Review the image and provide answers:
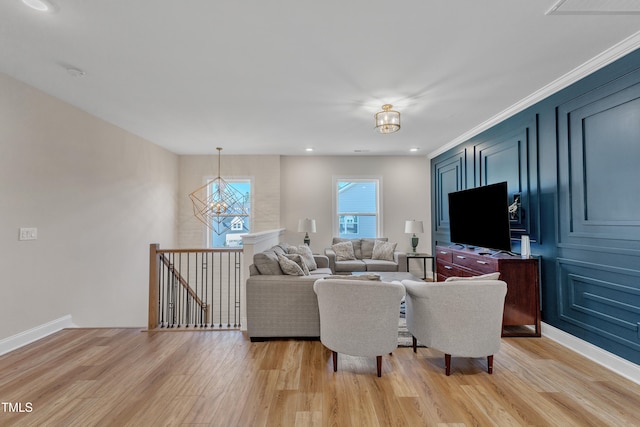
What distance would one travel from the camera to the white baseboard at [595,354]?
2348mm

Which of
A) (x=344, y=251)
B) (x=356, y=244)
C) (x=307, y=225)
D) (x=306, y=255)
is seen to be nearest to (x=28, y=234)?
(x=306, y=255)

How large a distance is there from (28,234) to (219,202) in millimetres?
3476

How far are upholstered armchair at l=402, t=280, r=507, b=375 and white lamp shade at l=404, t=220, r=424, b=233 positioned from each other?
364cm

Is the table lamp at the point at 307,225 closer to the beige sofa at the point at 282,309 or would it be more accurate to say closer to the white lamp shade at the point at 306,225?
the white lamp shade at the point at 306,225

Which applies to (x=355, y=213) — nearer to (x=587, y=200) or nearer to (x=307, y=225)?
(x=307, y=225)

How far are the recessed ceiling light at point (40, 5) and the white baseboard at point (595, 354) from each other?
490 cm

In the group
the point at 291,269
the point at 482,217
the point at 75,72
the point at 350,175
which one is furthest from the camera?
the point at 350,175

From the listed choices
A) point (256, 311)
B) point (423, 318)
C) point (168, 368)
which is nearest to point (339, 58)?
point (423, 318)

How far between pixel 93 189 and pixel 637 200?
570 cm

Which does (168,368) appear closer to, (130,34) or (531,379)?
(130,34)

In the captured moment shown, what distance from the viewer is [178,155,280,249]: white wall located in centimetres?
635

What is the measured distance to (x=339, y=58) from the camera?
255cm

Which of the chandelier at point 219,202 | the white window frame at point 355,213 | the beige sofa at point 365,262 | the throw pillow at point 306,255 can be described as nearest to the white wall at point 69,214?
the chandelier at point 219,202

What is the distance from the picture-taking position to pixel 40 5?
75.0 inches
